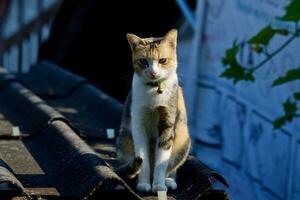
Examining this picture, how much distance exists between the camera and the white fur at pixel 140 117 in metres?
4.06

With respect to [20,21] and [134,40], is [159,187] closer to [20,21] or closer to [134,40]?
[134,40]

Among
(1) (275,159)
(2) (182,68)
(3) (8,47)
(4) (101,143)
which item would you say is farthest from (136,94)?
(3) (8,47)

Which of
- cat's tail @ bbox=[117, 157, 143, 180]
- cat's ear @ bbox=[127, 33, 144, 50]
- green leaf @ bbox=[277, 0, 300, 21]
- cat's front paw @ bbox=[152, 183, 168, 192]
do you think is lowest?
cat's front paw @ bbox=[152, 183, 168, 192]

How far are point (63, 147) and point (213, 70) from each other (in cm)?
366

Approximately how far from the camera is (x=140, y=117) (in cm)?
410

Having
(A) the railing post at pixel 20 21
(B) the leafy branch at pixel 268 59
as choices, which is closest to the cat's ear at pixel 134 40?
(B) the leafy branch at pixel 268 59

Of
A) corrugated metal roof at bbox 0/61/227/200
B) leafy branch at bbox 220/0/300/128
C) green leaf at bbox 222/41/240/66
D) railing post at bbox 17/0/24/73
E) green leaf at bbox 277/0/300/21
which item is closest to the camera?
corrugated metal roof at bbox 0/61/227/200

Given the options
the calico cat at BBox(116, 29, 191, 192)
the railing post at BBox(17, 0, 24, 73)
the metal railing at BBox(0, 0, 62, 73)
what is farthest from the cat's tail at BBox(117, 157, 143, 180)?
the railing post at BBox(17, 0, 24, 73)

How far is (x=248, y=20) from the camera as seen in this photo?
7.15 meters

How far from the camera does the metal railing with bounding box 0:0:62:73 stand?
12109 mm

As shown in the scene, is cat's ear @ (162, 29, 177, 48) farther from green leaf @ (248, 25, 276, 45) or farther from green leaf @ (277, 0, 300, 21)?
green leaf @ (248, 25, 276, 45)

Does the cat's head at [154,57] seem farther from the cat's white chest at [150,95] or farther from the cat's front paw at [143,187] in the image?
the cat's front paw at [143,187]

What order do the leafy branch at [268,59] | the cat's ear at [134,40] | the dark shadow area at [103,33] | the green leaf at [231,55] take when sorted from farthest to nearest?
the dark shadow area at [103,33] → the green leaf at [231,55] → the leafy branch at [268,59] → the cat's ear at [134,40]

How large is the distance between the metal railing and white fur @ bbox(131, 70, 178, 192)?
7.77 meters
